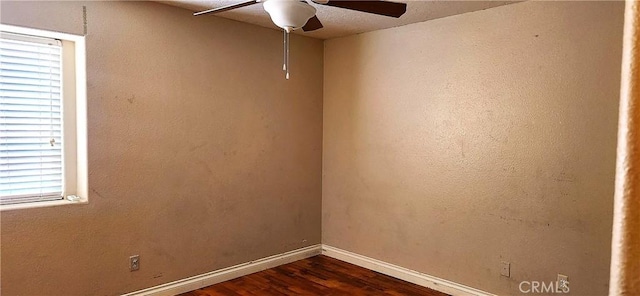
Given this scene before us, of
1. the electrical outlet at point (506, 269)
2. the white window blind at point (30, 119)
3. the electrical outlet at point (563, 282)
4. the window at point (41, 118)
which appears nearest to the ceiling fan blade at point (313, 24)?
the window at point (41, 118)

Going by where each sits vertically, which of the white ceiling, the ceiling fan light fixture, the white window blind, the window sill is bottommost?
Answer: the window sill

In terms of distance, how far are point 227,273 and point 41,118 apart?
1.86 metres

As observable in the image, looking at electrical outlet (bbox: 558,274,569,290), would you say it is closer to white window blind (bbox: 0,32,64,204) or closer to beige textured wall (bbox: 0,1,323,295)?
beige textured wall (bbox: 0,1,323,295)

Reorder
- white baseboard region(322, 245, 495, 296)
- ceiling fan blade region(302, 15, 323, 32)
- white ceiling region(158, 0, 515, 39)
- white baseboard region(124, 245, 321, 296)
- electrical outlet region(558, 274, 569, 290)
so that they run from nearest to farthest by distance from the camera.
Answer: ceiling fan blade region(302, 15, 323, 32) < electrical outlet region(558, 274, 569, 290) < white ceiling region(158, 0, 515, 39) < white baseboard region(124, 245, 321, 296) < white baseboard region(322, 245, 495, 296)

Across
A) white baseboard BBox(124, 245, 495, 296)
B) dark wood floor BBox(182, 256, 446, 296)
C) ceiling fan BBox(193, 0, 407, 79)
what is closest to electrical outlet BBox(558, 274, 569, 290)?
white baseboard BBox(124, 245, 495, 296)

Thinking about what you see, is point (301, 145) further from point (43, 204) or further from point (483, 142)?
point (43, 204)

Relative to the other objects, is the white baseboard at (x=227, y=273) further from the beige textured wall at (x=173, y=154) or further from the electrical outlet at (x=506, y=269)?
the electrical outlet at (x=506, y=269)

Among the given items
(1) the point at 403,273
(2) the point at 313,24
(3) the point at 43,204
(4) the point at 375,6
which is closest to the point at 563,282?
(1) the point at 403,273

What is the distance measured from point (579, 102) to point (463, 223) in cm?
121

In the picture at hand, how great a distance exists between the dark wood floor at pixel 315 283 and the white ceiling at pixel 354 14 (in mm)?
2207

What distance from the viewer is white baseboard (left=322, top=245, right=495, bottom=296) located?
3.42 metres

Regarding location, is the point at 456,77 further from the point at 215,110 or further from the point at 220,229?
the point at 220,229

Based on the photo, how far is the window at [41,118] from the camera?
266 cm

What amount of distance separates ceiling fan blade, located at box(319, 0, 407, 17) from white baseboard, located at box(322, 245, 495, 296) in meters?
2.26
